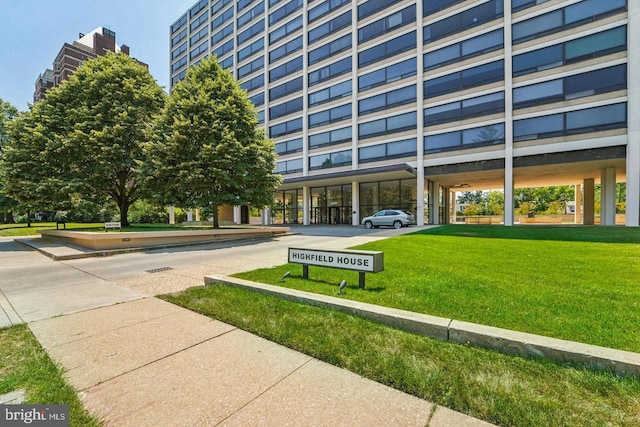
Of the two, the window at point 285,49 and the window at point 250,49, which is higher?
the window at point 250,49

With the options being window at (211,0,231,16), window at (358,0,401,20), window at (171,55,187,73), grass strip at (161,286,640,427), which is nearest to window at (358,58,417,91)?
window at (358,0,401,20)

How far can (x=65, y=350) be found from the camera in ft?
11.3

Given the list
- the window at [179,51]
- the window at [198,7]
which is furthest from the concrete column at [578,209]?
the window at [179,51]

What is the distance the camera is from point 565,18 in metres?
21.2

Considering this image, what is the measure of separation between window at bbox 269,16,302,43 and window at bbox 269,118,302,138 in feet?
36.5

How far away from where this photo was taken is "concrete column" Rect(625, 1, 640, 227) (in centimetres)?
1894

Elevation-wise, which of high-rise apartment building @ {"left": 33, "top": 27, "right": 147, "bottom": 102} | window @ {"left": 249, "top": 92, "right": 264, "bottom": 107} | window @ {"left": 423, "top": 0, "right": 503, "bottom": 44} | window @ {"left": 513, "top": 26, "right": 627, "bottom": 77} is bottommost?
window @ {"left": 513, "top": 26, "right": 627, "bottom": 77}

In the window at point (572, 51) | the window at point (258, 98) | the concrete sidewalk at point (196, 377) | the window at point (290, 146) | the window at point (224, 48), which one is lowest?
the concrete sidewalk at point (196, 377)

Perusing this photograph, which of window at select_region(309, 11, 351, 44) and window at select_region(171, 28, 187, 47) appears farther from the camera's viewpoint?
window at select_region(171, 28, 187, 47)

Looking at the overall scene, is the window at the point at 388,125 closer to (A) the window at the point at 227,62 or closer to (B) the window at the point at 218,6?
(A) the window at the point at 227,62

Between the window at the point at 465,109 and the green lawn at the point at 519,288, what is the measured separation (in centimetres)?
Result: 1813

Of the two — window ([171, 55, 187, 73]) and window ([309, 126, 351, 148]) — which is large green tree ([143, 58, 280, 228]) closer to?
window ([309, 126, 351, 148])

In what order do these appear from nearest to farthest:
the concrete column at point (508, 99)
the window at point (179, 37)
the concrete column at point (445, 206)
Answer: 1. the concrete column at point (508, 99)
2. the concrete column at point (445, 206)
3. the window at point (179, 37)
